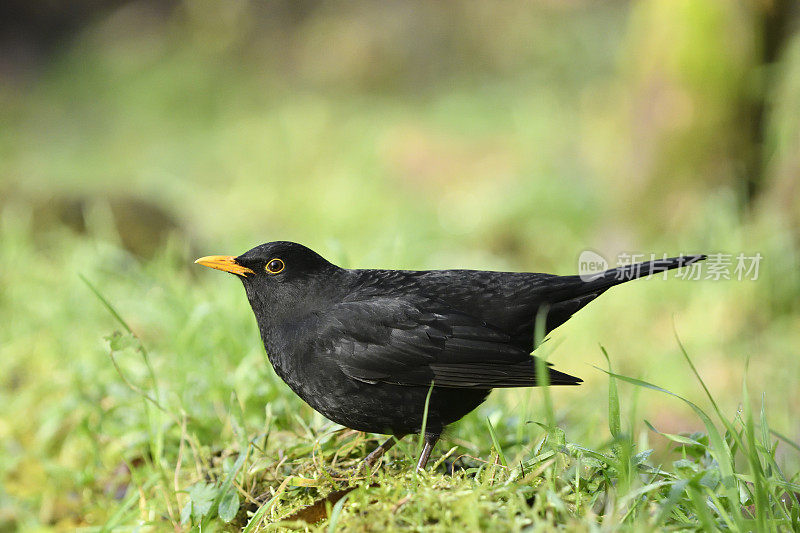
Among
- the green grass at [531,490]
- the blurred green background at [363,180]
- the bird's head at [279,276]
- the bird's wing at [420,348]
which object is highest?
the blurred green background at [363,180]

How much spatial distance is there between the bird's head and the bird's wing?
0.51 ft

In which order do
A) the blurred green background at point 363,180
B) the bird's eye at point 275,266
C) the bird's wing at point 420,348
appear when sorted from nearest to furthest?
the bird's wing at point 420,348 → the bird's eye at point 275,266 → the blurred green background at point 363,180

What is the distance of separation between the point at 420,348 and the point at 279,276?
1.91 ft

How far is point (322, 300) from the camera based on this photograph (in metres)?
2.38

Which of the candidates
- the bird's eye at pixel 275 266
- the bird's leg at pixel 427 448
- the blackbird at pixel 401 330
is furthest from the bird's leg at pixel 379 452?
the bird's eye at pixel 275 266

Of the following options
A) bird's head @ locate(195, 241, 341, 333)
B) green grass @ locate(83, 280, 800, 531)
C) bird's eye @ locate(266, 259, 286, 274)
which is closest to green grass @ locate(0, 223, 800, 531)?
green grass @ locate(83, 280, 800, 531)

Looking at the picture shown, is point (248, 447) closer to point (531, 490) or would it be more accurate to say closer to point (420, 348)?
point (420, 348)

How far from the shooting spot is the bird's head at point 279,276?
2.40 meters

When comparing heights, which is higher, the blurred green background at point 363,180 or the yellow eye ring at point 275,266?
the blurred green background at point 363,180

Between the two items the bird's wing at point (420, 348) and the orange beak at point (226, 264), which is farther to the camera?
the orange beak at point (226, 264)

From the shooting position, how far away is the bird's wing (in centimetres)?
212

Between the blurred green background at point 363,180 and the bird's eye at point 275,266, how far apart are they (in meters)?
0.77

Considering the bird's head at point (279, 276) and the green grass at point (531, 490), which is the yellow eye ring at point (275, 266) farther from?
the green grass at point (531, 490)

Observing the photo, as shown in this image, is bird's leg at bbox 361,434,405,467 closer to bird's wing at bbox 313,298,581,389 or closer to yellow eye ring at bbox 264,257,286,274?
bird's wing at bbox 313,298,581,389
